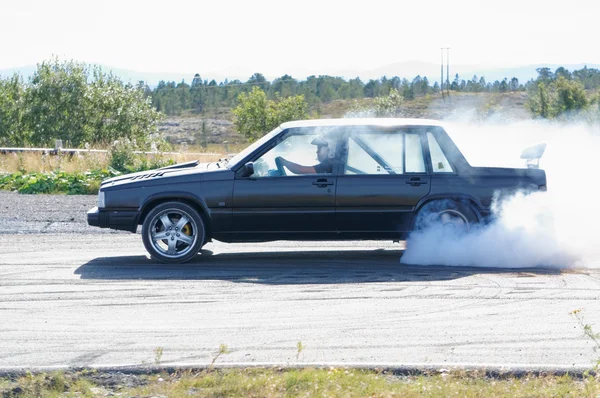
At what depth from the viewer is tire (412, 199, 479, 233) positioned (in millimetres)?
10414

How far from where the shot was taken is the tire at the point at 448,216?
10.4 meters

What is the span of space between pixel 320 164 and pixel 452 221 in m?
1.73

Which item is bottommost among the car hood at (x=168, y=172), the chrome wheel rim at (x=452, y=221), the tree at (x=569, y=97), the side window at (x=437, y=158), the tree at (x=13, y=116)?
the chrome wheel rim at (x=452, y=221)

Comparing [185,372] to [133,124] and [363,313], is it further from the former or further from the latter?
[133,124]

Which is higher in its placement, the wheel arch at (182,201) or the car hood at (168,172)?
the car hood at (168,172)

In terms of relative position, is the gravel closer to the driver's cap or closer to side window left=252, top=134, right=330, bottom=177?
side window left=252, top=134, right=330, bottom=177

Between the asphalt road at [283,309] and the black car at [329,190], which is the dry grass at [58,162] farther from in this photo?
the black car at [329,190]

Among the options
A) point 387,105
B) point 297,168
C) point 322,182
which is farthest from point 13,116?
point 322,182

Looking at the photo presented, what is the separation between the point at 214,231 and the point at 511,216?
356cm

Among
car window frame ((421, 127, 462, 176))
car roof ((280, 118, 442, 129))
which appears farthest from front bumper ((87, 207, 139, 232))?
car window frame ((421, 127, 462, 176))

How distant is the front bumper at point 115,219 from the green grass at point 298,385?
474 centimetres

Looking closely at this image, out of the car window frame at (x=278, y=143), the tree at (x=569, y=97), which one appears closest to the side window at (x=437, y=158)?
the car window frame at (x=278, y=143)

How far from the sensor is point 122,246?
12172 mm

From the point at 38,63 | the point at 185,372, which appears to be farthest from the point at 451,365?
the point at 38,63
